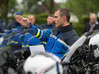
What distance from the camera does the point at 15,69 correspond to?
3.29 meters

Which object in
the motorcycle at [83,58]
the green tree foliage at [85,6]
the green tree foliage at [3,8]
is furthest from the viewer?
the green tree foliage at [85,6]

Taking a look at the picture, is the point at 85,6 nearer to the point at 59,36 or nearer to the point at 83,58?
the point at 59,36

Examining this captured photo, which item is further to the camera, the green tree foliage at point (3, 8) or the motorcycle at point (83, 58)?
the green tree foliage at point (3, 8)

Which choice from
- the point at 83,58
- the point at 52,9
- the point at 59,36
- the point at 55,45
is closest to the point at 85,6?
the point at 52,9

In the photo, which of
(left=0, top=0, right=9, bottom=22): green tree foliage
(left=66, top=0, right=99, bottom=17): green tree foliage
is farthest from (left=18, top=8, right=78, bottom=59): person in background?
(left=66, top=0, right=99, bottom=17): green tree foliage

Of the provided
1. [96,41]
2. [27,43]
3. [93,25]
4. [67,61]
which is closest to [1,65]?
[67,61]

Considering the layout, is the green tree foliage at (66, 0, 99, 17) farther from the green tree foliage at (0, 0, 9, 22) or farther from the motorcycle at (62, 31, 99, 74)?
the motorcycle at (62, 31, 99, 74)

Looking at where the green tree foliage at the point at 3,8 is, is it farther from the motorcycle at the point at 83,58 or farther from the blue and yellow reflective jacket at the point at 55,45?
the motorcycle at the point at 83,58

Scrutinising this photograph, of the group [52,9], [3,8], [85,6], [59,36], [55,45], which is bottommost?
[85,6]

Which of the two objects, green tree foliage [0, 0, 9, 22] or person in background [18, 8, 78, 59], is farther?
green tree foliage [0, 0, 9, 22]

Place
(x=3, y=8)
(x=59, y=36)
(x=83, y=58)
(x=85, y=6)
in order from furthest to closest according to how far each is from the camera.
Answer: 1. (x=85, y=6)
2. (x=3, y=8)
3. (x=59, y=36)
4. (x=83, y=58)

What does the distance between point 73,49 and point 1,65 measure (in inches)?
55.8

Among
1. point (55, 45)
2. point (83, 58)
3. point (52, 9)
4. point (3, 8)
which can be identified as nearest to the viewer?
point (83, 58)

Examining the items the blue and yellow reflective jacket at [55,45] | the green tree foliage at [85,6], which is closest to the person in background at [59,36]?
the blue and yellow reflective jacket at [55,45]
